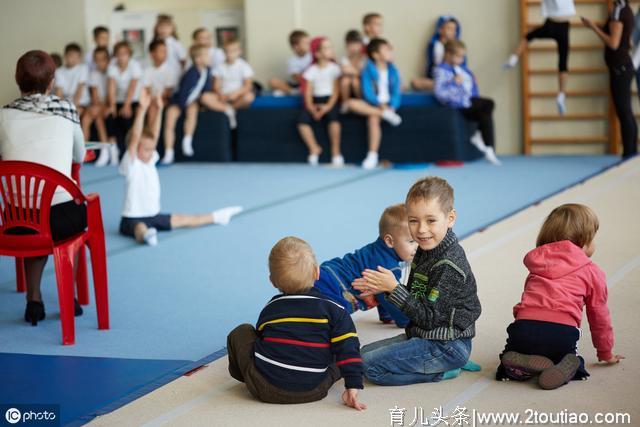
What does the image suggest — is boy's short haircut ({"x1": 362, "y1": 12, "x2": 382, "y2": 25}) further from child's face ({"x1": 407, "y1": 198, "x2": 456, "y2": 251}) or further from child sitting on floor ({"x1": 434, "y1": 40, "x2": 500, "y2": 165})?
child's face ({"x1": 407, "y1": 198, "x2": 456, "y2": 251})

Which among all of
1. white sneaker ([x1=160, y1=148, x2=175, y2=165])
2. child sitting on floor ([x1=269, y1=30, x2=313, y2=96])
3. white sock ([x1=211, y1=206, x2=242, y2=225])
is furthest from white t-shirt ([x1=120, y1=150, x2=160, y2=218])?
child sitting on floor ([x1=269, y1=30, x2=313, y2=96])

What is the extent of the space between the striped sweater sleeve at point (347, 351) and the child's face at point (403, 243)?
835mm

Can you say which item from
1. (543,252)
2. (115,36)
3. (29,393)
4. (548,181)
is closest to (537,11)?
(548,181)

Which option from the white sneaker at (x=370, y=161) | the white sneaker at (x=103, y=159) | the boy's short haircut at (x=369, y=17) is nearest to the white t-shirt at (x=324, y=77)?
the boy's short haircut at (x=369, y=17)

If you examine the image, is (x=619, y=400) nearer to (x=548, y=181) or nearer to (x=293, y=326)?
(x=293, y=326)

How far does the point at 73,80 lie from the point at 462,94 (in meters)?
5.30

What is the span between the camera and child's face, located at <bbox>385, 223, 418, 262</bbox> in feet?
13.9

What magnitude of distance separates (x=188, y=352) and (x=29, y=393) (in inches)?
30.7

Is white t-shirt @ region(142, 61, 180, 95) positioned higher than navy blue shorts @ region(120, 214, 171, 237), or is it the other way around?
white t-shirt @ region(142, 61, 180, 95)

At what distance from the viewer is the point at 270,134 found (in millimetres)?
11219

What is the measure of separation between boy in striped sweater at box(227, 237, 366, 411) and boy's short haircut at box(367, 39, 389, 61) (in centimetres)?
710

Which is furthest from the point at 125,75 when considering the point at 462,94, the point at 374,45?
the point at 462,94

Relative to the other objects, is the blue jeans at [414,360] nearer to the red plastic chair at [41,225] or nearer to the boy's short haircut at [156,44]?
the red plastic chair at [41,225]

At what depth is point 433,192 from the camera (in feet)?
11.8
